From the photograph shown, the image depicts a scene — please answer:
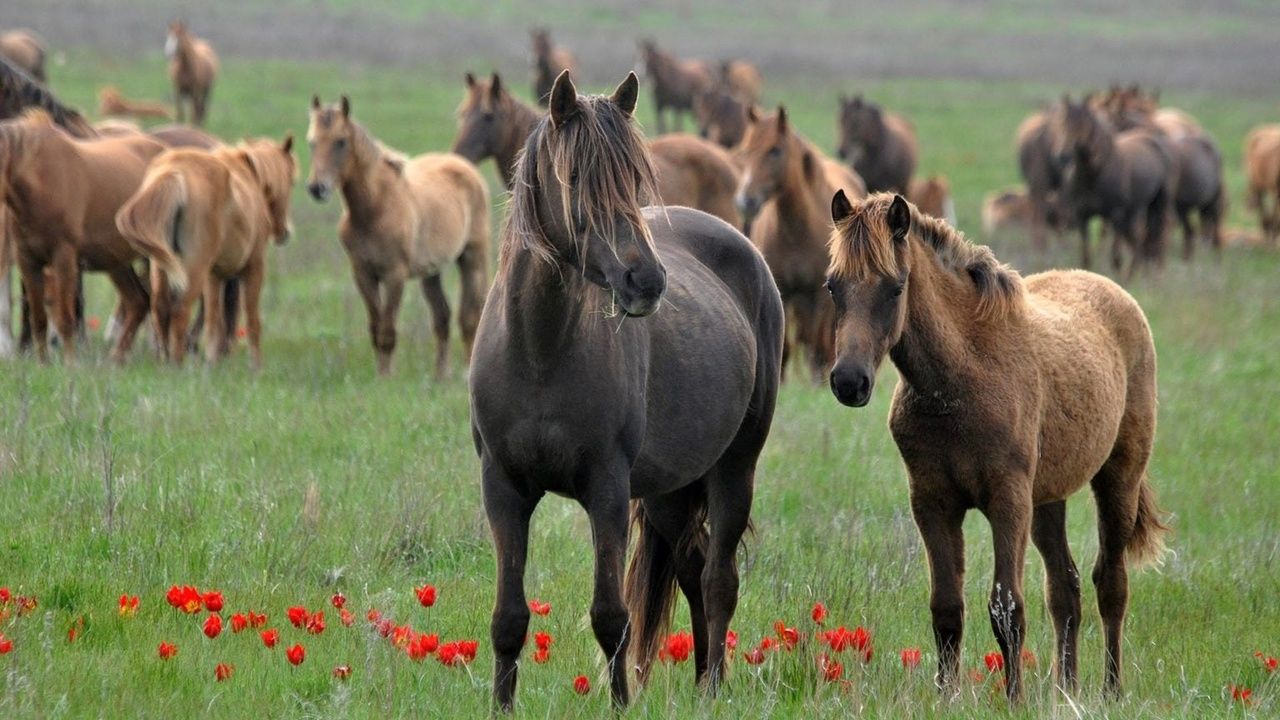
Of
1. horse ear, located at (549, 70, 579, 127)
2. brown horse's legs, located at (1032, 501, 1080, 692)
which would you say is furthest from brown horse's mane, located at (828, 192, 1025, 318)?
horse ear, located at (549, 70, 579, 127)

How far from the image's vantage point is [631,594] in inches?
224

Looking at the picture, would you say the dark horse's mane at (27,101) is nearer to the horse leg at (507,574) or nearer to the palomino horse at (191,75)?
the horse leg at (507,574)

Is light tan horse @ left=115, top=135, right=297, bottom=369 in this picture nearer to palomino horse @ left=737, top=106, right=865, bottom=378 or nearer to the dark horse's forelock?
palomino horse @ left=737, top=106, right=865, bottom=378

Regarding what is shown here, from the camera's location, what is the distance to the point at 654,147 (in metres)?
14.2

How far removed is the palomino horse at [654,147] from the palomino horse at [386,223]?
3.95 feet

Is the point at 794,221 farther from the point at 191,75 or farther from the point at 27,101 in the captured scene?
the point at 191,75

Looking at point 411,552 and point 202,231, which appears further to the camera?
point 202,231

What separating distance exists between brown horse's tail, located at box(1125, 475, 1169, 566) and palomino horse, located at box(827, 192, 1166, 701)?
8.8 inches

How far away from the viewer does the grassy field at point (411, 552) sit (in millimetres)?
4766

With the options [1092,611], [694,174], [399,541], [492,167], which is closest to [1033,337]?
[1092,611]

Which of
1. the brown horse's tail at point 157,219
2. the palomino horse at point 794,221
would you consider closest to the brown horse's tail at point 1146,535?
the palomino horse at point 794,221

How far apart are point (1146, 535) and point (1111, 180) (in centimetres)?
1519

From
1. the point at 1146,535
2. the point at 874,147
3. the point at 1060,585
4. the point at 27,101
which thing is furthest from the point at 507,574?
the point at 874,147

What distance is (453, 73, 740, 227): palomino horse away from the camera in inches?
559
